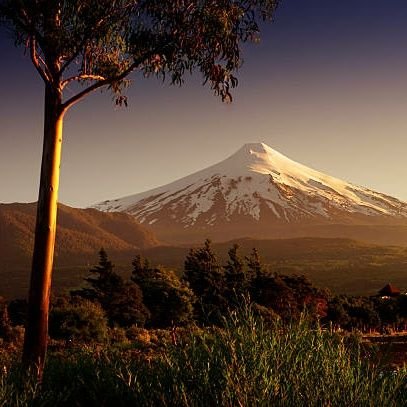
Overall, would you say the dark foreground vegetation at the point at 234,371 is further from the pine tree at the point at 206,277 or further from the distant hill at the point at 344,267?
the distant hill at the point at 344,267

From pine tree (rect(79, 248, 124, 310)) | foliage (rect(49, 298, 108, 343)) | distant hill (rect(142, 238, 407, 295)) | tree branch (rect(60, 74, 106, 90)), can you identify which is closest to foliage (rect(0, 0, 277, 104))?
tree branch (rect(60, 74, 106, 90))

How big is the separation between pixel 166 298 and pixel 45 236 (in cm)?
2044

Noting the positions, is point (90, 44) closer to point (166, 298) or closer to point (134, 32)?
point (134, 32)

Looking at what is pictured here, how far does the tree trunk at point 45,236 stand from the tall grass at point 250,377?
325cm

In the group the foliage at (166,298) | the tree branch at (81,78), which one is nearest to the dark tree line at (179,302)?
the foliage at (166,298)

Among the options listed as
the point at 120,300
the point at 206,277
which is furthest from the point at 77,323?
the point at 206,277

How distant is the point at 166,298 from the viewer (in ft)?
97.8

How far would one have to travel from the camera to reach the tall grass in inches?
174

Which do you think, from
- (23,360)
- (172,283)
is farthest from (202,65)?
(172,283)

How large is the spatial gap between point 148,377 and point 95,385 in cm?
54

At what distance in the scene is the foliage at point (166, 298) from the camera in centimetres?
2898

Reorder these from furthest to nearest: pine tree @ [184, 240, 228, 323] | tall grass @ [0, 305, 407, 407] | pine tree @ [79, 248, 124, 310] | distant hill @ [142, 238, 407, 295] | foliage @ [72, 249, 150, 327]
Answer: distant hill @ [142, 238, 407, 295], pine tree @ [184, 240, 228, 323], pine tree @ [79, 248, 124, 310], foliage @ [72, 249, 150, 327], tall grass @ [0, 305, 407, 407]

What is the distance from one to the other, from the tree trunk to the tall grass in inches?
128

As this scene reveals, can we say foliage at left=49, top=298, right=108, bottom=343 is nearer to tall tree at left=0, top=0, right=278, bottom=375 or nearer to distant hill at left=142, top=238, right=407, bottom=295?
tall tree at left=0, top=0, right=278, bottom=375
